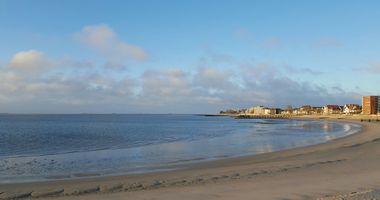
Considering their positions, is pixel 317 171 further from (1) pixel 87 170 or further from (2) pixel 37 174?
(2) pixel 37 174

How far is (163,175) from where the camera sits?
15.5 m

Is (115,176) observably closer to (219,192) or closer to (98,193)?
(98,193)

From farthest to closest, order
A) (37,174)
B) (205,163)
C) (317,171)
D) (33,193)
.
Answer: (205,163) < (37,174) < (317,171) < (33,193)

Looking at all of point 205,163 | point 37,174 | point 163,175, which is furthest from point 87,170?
point 205,163

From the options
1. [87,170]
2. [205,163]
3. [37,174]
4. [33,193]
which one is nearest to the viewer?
[33,193]

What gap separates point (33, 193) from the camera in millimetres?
11859

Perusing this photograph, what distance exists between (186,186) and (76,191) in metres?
3.05

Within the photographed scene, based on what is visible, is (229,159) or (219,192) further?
(229,159)

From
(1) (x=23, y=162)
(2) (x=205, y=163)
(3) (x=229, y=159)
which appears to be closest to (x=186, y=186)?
(2) (x=205, y=163)

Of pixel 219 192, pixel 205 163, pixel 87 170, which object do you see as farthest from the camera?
pixel 205 163

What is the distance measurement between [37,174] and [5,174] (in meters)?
1.21

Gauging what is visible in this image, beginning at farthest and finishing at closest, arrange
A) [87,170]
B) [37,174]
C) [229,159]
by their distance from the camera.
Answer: [229,159] → [87,170] → [37,174]

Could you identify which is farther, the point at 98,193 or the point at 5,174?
the point at 5,174

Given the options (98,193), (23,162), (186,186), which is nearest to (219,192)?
(186,186)
